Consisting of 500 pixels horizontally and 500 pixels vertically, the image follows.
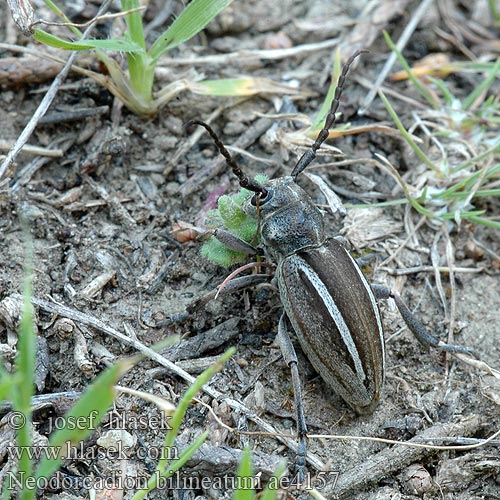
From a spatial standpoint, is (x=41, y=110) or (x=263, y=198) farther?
(x=41, y=110)

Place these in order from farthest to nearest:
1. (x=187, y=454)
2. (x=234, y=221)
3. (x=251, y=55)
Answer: (x=251, y=55)
(x=234, y=221)
(x=187, y=454)

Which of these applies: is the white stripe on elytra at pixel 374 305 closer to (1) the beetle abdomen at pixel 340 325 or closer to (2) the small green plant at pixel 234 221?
(1) the beetle abdomen at pixel 340 325

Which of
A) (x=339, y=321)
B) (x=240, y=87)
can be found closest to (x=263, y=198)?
(x=339, y=321)

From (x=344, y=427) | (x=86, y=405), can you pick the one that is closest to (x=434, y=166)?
(x=344, y=427)

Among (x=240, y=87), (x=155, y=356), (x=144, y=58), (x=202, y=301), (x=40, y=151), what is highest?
(x=144, y=58)

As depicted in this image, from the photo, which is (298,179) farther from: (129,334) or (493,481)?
(493,481)

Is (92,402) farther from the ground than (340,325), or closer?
farther from the ground

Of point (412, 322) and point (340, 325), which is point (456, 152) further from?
point (340, 325)
